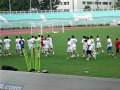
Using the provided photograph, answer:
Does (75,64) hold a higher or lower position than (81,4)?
lower

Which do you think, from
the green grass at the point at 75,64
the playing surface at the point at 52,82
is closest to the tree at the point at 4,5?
the green grass at the point at 75,64

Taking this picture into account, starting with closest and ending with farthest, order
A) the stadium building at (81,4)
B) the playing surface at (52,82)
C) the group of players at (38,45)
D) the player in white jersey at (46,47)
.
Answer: the playing surface at (52,82) → the stadium building at (81,4) → the group of players at (38,45) → the player in white jersey at (46,47)

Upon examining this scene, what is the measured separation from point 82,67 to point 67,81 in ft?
14.7

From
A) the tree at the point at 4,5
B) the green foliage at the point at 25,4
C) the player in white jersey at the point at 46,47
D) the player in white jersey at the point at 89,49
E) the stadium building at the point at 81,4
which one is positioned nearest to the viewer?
the stadium building at the point at 81,4

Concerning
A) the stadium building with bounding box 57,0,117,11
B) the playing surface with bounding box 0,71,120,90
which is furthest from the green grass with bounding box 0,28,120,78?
the playing surface with bounding box 0,71,120,90

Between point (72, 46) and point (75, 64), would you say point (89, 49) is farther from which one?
point (75, 64)

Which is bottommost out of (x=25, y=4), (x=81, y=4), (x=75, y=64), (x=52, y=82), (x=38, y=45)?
(x=75, y=64)

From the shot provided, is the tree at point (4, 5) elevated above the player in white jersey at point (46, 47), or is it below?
above

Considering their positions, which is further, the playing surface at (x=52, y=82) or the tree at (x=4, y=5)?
the tree at (x=4, y=5)

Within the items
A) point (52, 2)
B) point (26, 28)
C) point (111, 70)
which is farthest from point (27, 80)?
point (26, 28)

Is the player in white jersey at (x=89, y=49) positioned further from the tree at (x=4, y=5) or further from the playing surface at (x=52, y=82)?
the playing surface at (x=52, y=82)

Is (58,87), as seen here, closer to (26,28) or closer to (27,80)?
(27,80)

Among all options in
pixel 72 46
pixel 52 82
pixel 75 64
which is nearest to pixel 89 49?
pixel 72 46

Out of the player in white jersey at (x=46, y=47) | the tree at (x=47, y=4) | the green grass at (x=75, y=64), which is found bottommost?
the green grass at (x=75, y=64)
